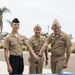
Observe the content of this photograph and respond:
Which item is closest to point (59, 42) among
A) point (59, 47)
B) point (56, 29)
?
point (59, 47)

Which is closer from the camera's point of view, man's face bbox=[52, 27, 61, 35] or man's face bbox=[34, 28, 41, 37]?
man's face bbox=[52, 27, 61, 35]

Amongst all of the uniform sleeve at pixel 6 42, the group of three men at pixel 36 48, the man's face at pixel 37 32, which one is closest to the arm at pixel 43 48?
the group of three men at pixel 36 48

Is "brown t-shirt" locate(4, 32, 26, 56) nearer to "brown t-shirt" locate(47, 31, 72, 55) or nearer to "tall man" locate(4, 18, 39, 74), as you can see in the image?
"tall man" locate(4, 18, 39, 74)

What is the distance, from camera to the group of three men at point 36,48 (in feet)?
21.9

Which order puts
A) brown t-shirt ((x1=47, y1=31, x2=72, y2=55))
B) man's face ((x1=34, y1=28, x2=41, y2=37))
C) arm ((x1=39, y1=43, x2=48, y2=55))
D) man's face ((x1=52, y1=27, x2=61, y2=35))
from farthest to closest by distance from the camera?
man's face ((x1=34, y1=28, x2=41, y2=37))
arm ((x1=39, y1=43, x2=48, y2=55))
brown t-shirt ((x1=47, y1=31, x2=72, y2=55))
man's face ((x1=52, y1=27, x2=61, y2=35))

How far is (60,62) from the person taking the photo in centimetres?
707

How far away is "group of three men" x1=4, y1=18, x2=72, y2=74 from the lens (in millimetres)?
6664

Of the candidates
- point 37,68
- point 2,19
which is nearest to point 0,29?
point 2,19

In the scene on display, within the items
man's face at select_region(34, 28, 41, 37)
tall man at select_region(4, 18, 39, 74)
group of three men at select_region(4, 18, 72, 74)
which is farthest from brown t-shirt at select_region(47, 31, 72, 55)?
tall man at select_region(4, 18, 39, 74)

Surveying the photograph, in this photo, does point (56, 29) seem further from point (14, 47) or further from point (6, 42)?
point (6, 42)

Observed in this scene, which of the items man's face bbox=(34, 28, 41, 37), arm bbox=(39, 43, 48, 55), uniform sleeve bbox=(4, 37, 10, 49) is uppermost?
man's face bbox=(34, 28, 41, 37)

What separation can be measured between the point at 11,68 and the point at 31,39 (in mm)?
1248

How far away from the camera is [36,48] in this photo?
24.8 feet

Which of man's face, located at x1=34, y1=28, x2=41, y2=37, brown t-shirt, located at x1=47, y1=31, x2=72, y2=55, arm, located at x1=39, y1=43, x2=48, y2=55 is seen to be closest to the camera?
brown t-shirt, located at x1=47, y1=31, x2=72, y2=55
